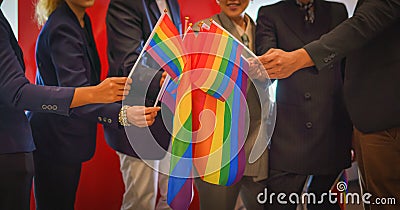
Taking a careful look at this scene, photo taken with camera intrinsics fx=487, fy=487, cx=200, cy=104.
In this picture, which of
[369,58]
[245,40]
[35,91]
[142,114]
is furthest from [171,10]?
[369,58]

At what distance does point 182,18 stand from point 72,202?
0.85m

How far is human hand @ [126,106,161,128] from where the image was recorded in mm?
1775

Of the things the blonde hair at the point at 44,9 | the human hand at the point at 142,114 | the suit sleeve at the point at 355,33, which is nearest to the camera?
the suit sleeve at the point at 355,33

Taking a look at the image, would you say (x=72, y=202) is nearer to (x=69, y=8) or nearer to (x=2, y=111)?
(x=2, y=111)

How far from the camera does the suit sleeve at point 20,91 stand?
1646 mm

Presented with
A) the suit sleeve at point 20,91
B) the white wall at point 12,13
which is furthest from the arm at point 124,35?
the white wall at point 12,13

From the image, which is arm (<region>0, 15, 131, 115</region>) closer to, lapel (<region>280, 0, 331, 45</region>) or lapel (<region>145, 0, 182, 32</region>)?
lapel (<region>145, 0, 182, 32</region>)

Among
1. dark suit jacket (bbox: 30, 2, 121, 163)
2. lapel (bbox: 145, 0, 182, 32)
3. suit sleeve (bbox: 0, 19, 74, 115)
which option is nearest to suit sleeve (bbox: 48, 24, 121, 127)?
dark suit jacket (bbox: 30, 2, 121, 163)

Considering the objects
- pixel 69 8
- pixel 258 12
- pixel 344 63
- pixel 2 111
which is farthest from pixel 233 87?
pixel 2 111

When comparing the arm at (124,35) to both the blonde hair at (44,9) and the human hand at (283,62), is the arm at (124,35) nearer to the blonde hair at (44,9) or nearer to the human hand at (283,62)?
the blonde hair at (44,9)

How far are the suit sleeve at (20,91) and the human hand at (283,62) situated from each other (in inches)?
27.4

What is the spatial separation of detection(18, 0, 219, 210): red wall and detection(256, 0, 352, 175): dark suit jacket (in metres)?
0.27

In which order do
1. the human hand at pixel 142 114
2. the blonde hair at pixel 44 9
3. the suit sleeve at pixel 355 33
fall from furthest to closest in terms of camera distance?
the blonde hair at pixel 44 9
the human hand at pixel 142 114
the suit sleeve at pixel 355 33

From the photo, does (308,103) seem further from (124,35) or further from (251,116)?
(124,35)
